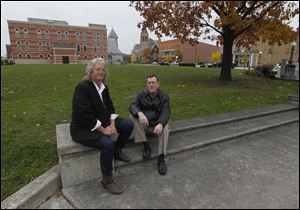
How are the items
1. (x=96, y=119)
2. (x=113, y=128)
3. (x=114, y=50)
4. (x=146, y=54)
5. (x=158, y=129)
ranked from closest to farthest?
(x=96, y=119), (x=113, y=128), (x=158, y=129), (x=146, y=54), (x=114, y=50)

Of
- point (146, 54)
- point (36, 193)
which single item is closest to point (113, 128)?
point (36, 193)

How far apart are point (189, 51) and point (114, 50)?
32822 millimetres

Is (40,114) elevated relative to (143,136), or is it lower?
lower

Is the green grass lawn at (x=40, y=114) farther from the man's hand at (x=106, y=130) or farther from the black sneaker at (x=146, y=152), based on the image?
the black sneaker at (x=146, y=152)

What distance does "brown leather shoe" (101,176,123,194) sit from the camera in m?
2.81

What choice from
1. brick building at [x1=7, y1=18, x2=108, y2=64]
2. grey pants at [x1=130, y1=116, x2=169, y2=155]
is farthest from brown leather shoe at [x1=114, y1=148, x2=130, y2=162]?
brick building at [x1=7, y1=18, x2=108, y2=64]

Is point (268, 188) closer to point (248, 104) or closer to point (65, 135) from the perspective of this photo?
point (65, 135)

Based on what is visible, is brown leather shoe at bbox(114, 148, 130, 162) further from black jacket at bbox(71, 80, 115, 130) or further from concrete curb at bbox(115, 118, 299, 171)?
black jacket at bbox(71, 80, 115, 130)

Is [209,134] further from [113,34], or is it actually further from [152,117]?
[113,34]

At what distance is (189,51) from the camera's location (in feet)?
283

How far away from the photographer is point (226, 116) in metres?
5.52

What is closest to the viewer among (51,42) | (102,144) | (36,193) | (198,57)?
(36,193)

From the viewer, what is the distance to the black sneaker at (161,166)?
329 cm

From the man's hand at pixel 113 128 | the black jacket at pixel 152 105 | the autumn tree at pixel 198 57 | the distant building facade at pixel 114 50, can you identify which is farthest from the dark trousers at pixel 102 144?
the distant building facade at pixel 114 50
